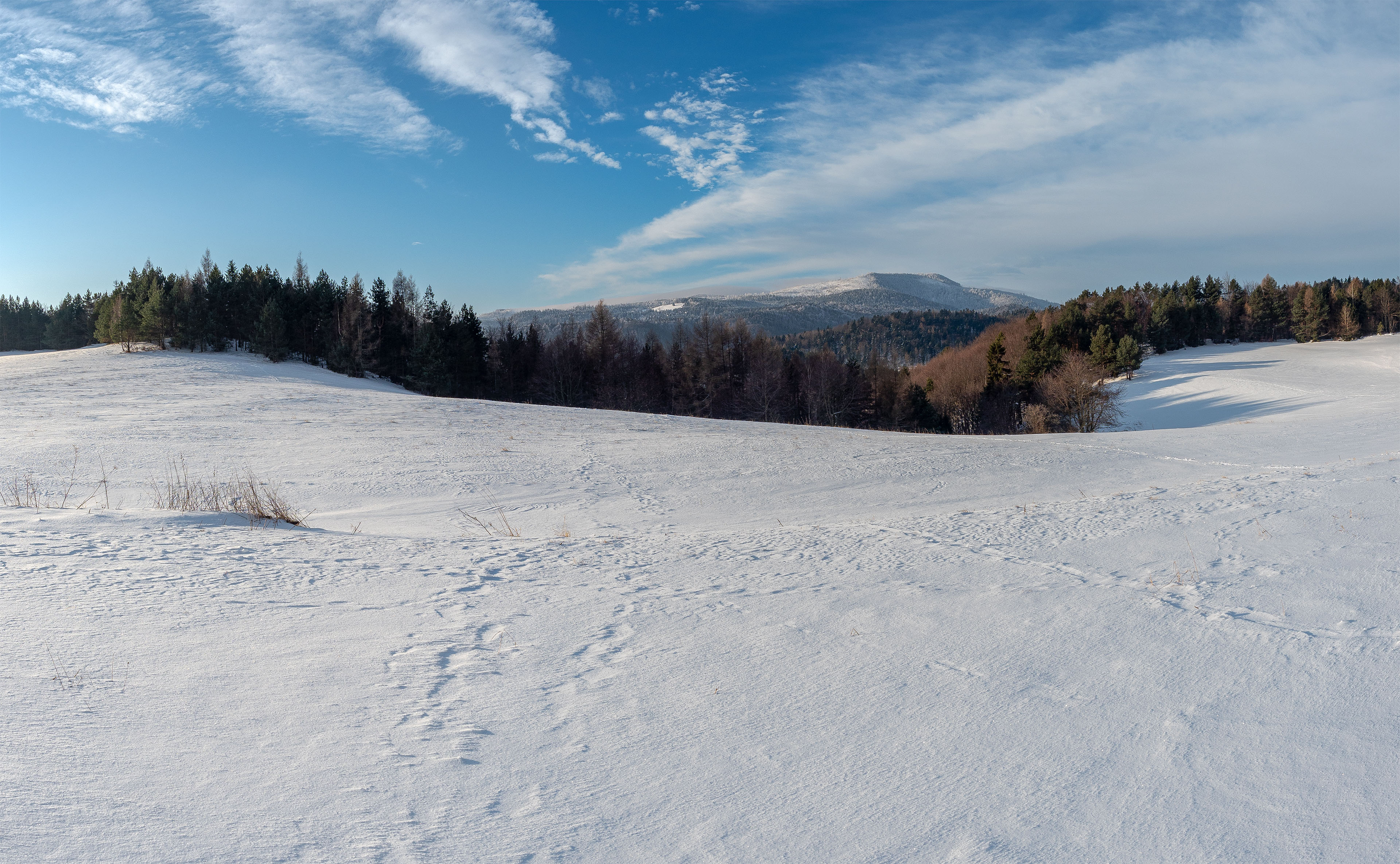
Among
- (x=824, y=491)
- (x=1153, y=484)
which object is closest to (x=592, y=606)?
(x=824, y=491)

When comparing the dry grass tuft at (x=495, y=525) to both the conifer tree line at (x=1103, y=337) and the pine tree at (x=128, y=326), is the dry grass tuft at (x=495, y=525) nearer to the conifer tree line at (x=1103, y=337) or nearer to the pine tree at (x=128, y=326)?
the conifer tree line at (x=1103, y=337)

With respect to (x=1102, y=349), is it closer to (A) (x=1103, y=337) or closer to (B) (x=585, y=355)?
(A) (x=1103, y=337)

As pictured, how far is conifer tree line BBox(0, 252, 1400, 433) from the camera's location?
5266cm

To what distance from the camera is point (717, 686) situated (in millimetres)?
4242

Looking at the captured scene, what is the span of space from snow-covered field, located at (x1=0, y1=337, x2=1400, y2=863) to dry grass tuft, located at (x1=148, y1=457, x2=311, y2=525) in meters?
0.65

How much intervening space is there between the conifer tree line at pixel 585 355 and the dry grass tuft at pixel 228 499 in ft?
131

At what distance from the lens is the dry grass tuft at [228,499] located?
29.4ft

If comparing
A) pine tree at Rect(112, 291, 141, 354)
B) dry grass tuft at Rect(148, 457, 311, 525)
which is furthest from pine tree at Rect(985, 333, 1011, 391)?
pine tree at Rect(112, 291, 141, 354)

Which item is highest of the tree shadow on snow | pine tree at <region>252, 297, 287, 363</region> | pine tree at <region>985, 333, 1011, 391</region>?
pine tree at <region>252, 297, 287, 363</region>

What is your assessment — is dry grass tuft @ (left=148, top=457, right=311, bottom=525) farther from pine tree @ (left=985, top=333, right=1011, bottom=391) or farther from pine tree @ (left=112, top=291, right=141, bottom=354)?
pine tree @ (left=985, top=333, right=1011, bottom=391)

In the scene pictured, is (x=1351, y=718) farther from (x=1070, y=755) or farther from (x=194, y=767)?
(x=194, y=767)

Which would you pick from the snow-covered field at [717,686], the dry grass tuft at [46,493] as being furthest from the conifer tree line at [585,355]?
the snow-covered field at [717,686]

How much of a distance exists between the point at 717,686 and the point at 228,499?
9.31 meters

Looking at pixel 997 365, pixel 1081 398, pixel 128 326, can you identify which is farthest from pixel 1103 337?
pixel 128 326
